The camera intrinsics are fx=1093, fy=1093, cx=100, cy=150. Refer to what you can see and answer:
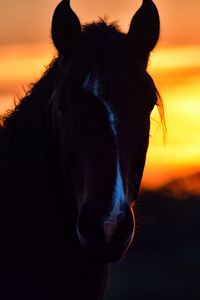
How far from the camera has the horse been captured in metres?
5.78

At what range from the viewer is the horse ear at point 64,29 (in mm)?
6195

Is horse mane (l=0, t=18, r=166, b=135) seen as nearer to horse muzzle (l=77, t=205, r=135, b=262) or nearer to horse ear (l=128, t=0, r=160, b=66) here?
horse ear (l=128, t=0, r=160, b=66)

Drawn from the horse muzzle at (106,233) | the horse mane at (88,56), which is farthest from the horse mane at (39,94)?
the horse muzzle at (106,233)

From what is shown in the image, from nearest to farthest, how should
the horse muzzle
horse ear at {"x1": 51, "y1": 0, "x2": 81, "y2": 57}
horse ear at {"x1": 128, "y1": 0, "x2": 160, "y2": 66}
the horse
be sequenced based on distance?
the horse muzzle → the horse → horse ear at {"x1": 51, "y1": 0, "x2": 81, "y2": 57} → horse ear at {"x1": 128, "y1": 0, "x2": 160, "y2": 66}

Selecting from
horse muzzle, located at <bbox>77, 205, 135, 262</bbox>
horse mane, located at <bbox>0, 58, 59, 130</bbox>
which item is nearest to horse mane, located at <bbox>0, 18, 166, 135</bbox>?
horse mane, located at <bbox>0, 58, 59, 130</bbox>

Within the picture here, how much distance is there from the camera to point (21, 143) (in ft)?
20.3

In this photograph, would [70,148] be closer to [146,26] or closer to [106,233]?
[106,233]

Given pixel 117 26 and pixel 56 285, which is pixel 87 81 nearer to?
pixel 117 26

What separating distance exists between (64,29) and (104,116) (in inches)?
28.1

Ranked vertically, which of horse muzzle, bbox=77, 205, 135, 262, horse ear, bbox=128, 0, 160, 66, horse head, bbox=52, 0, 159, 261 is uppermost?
horse ear, bbox=128, 0, 160, 66

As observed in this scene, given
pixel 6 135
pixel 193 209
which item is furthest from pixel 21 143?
pixel 193 209

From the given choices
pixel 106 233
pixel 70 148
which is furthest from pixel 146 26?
pixel 106 233

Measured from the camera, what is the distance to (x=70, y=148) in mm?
5883

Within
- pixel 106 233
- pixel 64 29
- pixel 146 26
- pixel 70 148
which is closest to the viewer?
pixel 106 233
